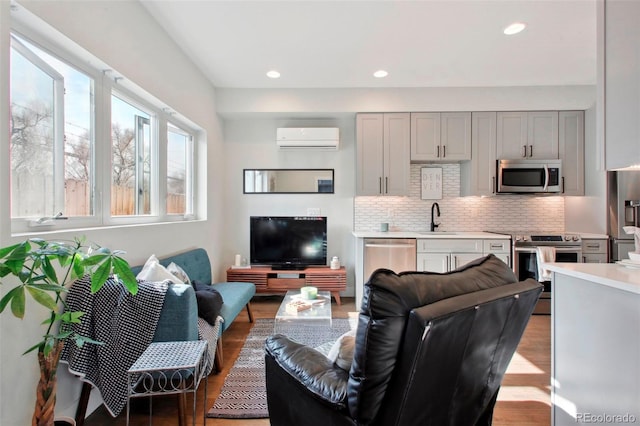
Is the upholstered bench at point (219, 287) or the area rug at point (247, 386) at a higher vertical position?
the upholstered bench at point (219, 287)

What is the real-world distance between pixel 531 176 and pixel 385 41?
2.54 m

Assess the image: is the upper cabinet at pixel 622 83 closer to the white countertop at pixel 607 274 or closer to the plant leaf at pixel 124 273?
the white countertop at pixel 607 274

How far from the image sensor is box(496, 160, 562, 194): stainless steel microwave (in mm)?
3688

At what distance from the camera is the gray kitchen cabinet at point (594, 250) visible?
A: 134 inches

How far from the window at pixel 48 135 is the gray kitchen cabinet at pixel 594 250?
15.9ft

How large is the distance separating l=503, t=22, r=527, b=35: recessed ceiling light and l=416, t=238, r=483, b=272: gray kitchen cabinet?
2.15 metres

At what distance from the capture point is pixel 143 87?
2.25 meters

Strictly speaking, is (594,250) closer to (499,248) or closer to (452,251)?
(499,248)

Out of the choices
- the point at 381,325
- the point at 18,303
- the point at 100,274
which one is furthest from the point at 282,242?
the point at 381,325

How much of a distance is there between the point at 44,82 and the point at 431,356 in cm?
233

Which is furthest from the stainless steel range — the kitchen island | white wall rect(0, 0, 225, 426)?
white wall rect(0, 0, 225, 426)

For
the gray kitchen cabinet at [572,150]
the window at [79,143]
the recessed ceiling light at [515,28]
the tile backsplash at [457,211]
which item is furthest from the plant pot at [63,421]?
the gray kitchen cabinet at [572,150]

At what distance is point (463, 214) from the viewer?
411 cm

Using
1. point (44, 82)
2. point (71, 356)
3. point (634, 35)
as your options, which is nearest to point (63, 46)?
point (44, 82)
